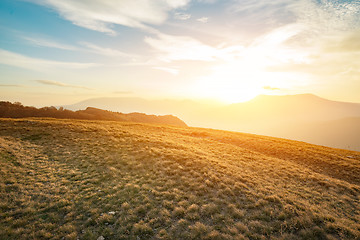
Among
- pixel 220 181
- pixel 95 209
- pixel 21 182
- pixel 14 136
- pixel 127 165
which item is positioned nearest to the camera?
pixel 95 209

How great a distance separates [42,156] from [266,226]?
2387cm

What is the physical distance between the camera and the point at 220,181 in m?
14.4

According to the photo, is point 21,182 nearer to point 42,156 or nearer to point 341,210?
point 42,156

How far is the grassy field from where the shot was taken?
8.64 metres

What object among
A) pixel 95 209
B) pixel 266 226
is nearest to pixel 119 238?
pixel 95 209

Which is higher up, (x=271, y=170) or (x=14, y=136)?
(x=14, y=136)

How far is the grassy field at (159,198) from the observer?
28.3 feet

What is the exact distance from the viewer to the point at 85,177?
14.4 m

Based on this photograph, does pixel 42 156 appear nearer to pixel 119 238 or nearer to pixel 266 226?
pixel 119 238

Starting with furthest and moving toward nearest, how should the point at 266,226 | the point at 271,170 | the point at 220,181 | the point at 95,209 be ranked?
the point at 271,170 → the point at 220,181 → the point at 95,209 → the point at 266,226

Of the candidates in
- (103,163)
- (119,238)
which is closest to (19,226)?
(119,238)

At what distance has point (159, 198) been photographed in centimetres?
1145

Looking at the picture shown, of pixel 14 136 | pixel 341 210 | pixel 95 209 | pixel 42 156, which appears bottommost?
pixel 341 210

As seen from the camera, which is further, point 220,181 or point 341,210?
point 220,181
